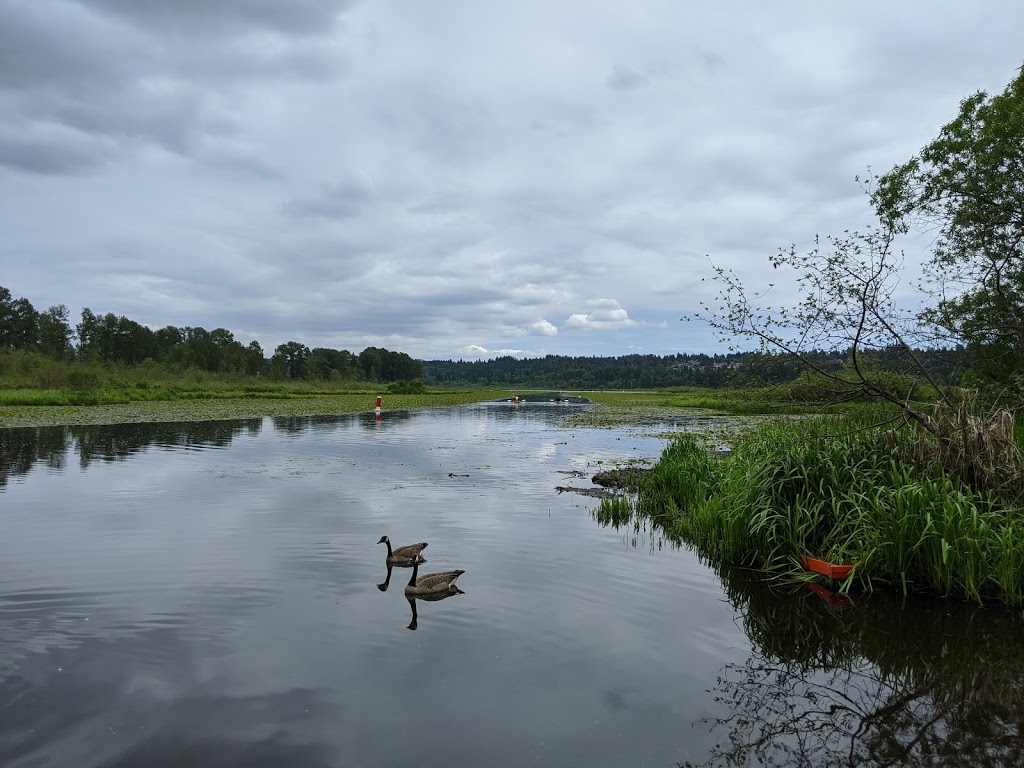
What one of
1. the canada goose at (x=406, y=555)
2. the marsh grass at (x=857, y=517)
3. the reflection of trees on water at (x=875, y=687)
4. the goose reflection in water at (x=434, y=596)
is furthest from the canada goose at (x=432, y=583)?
the marsh grass at (x=857, y=517)

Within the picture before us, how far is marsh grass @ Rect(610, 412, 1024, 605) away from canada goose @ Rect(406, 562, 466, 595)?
467 cm

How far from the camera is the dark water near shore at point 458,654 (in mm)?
4793

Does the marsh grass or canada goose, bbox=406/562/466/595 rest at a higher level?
the marsh grass

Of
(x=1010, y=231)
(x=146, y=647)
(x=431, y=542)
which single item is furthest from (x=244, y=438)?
(x=1010, y=231)

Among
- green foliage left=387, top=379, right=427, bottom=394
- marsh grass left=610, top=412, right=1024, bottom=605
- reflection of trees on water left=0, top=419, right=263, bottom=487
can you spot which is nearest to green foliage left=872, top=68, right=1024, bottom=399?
marsh grass left=610, top=412, right=1024, bottom=605

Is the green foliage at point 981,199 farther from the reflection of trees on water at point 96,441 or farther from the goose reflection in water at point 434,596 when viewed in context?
the reflection of trees on water at point 96,441

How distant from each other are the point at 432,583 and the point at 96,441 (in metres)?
22.9

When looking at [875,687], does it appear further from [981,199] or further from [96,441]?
[96,441]

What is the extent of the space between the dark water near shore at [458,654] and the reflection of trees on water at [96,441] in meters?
8.35

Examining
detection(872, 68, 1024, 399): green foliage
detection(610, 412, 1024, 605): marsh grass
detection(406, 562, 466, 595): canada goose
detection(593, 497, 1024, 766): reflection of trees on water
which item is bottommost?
detection(593, 497, 1024, 766): reflection of trees on water

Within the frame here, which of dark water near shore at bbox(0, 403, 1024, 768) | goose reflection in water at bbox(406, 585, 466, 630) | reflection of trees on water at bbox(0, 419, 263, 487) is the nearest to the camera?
dark water near shore at bbox(0, 403, 1024, 768)

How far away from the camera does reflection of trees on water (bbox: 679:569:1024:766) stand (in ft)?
15.7

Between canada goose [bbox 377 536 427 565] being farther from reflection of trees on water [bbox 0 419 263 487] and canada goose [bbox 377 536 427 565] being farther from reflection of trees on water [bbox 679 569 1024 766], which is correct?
reflection of trees on water [bbox 0 419 263 487]

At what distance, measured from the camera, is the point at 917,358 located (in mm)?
10227
